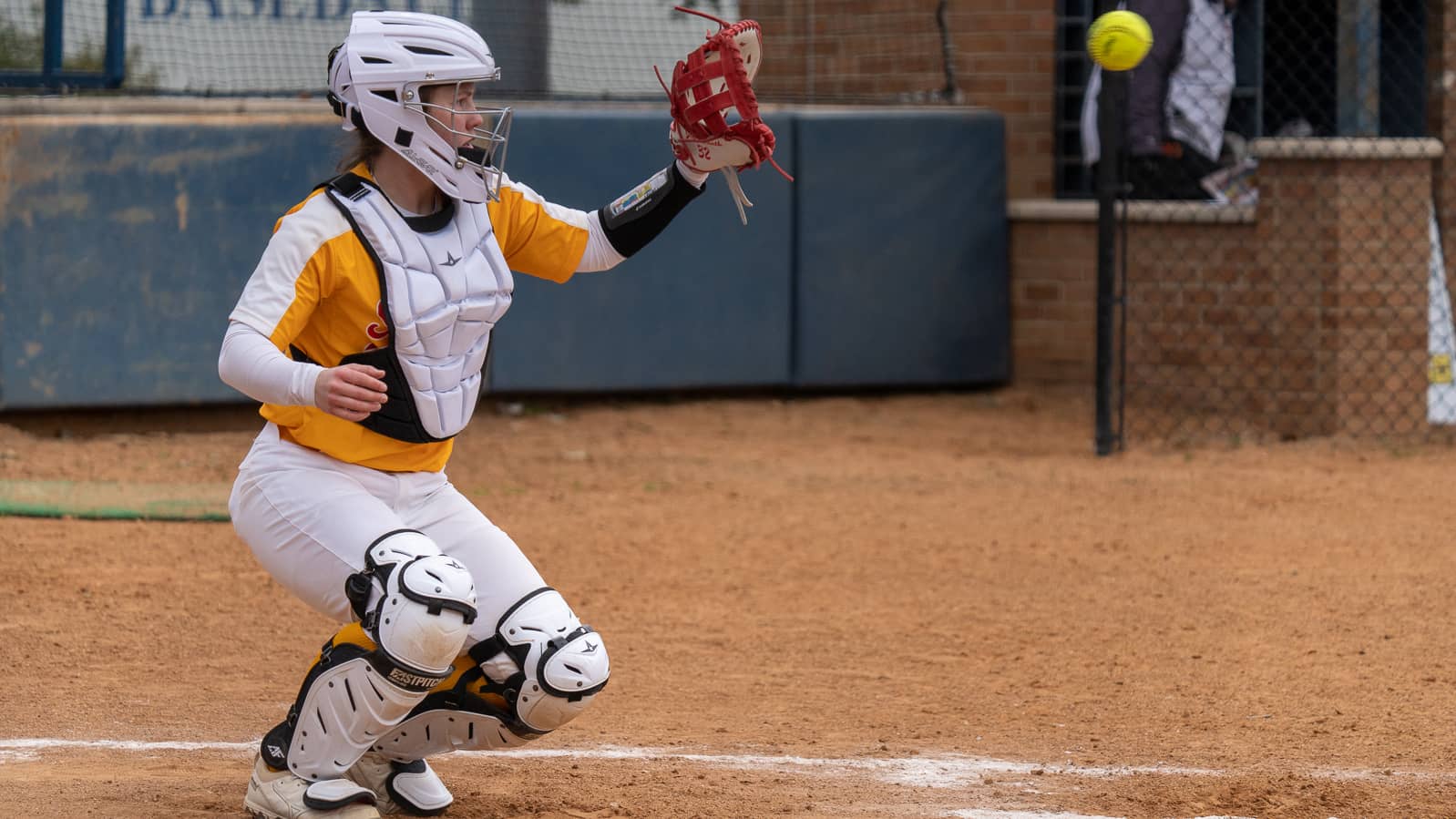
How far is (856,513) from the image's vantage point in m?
7.10

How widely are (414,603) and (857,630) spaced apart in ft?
7.79

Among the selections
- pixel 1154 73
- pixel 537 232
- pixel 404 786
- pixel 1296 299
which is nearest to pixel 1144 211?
pixel 1154 73

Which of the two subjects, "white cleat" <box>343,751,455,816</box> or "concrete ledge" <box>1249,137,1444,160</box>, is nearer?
"white cleat" <box>343,751,455,816</box>

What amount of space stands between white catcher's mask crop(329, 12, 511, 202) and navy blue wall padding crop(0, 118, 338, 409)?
16.9ft

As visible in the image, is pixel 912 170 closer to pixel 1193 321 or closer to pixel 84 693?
pixel 1193 321

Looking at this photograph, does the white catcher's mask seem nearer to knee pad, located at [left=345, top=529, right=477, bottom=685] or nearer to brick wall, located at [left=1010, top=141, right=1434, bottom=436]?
knee pad, located at [left=345, top=529, right=477, bottom=685]

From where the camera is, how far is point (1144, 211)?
31.4 ft

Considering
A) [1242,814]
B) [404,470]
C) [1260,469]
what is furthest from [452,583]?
[1260,469]

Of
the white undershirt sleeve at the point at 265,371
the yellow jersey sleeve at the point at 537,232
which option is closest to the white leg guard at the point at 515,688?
the white undershirt sleeve at the point at 265,371

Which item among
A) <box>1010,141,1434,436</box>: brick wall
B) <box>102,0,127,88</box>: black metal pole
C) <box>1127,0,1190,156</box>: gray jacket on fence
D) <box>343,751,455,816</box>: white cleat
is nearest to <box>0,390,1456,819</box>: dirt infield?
<box>343,751,455,816</box>: white cleat

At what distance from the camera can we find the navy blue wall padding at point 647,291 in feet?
30.8

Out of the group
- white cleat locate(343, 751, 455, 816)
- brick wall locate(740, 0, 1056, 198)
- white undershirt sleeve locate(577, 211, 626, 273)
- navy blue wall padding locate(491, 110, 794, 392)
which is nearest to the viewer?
white cleat locate(343, 751, 455, 816)

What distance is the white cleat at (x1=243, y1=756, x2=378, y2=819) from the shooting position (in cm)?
342

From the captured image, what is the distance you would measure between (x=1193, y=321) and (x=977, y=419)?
1.34m
